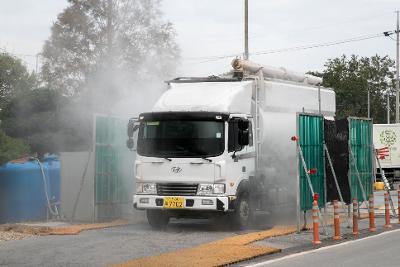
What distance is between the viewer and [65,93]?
35.7 m

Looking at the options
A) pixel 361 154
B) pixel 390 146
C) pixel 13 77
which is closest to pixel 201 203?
pixel 361 154

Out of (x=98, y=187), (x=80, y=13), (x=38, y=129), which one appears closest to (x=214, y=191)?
(x=98, y=187)

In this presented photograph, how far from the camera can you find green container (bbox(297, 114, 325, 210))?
51.3 ft

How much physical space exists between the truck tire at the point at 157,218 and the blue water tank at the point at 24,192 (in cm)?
409

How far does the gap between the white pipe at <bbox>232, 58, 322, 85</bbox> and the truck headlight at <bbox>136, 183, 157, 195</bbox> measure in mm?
3673

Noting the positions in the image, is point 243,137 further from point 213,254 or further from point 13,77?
point 13,77

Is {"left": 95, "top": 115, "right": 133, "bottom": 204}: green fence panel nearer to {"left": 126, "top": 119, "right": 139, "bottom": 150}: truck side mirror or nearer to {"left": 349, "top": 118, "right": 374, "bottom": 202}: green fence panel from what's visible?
{"left": 126, "top": 119, "right": 139, "bottom": 150}: truck side mirror

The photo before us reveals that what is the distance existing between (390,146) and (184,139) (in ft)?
85.4

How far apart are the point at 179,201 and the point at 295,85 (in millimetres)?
5368

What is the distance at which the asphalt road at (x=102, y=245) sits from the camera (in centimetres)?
1141

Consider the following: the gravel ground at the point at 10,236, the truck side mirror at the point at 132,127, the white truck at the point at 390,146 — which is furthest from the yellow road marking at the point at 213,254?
the white truck at the point at 390,146

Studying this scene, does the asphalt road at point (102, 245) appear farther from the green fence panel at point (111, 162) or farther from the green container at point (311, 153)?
the green container at point (311, 153)

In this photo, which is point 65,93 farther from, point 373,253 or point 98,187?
point 373,253

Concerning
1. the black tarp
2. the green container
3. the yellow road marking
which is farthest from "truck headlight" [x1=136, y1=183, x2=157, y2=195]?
the black tarp
